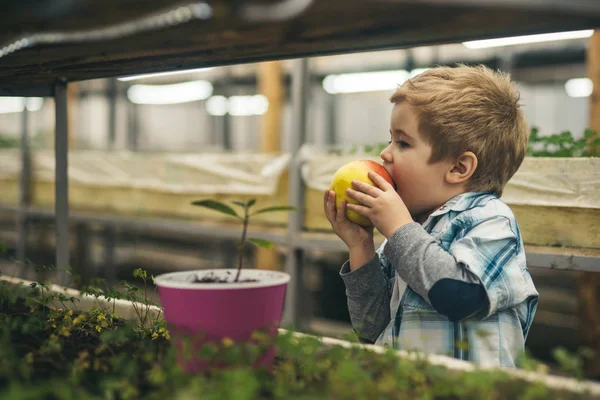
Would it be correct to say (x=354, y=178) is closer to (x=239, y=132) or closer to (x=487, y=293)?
(x=487, y=293)

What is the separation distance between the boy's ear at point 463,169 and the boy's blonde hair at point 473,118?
18 millimetres

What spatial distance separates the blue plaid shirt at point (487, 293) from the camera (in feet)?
3.66

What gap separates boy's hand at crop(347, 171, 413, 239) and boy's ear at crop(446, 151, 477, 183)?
0.16 meters

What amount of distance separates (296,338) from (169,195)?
295cm

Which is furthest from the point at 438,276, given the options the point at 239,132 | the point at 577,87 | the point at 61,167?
the point at 239,132

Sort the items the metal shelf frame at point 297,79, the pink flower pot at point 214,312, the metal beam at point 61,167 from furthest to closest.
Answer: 1. the metal beam at point 61,167
2. the pink flower pot at point 214,312
3. the metal shelf frame at point 297,79

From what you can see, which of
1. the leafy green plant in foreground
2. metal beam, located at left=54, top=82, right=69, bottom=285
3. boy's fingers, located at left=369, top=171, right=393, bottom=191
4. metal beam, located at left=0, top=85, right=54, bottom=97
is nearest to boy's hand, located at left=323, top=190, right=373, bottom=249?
boy's fingers, located at left=369, top=171, right=393, bottom=191

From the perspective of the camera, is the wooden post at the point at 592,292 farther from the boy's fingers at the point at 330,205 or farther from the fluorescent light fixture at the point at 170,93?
the fluorescent light fixture at the point at 170,93

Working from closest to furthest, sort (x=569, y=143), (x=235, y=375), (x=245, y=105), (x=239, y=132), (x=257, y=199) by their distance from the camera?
(x=235, y=375), (x=569, y=143), (x=257, y=199), (x=245, y=105), (x=239, y=132)

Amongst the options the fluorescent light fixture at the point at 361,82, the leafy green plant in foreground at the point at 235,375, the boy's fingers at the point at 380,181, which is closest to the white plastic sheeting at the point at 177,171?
the boy's fingers at the point at 380,181

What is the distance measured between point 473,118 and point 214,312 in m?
0.80

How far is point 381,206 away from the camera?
1.18 m

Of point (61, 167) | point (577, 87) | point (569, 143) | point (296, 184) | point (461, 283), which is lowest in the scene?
point (461, 283)

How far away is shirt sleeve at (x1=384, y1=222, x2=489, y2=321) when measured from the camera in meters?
1.06
